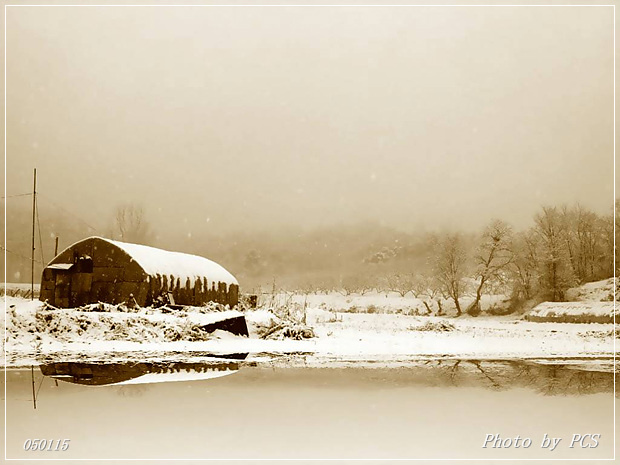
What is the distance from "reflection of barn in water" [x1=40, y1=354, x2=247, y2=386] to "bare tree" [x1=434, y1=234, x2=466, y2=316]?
35195 mm

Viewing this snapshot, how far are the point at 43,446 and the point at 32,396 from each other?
1.59 m

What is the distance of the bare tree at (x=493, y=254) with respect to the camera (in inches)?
1703

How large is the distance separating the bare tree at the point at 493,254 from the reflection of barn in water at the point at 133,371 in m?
34.0

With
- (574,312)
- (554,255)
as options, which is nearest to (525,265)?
(554,255)

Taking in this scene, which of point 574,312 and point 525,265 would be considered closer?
point 574,312

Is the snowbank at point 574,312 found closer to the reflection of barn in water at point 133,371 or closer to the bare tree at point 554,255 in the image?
the bare tree at point 554,255

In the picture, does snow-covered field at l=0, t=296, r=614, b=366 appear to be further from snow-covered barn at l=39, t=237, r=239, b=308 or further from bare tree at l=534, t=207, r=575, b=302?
bare tree at l=534, t=207, r=575, b=302

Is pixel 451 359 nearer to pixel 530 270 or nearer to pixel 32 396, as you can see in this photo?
pixel 32 396

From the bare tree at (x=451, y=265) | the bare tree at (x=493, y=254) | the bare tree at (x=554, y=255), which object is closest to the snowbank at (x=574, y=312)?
the bare tree at (x=554, y=255)

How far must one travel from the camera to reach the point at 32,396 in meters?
8.27

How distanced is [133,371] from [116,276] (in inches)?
431

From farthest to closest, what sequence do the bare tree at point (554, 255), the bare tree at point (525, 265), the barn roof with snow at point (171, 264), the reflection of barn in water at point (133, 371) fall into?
1. the bare tree at point (525, 265)
2. the bare tree at point (554, 255)
3. the barn roof with snow at point (171, 264)
4. the reflection of barn in water at point (133, 371)

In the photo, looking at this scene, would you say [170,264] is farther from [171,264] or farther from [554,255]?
[554,255]

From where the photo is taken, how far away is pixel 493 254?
44156 millimetres
